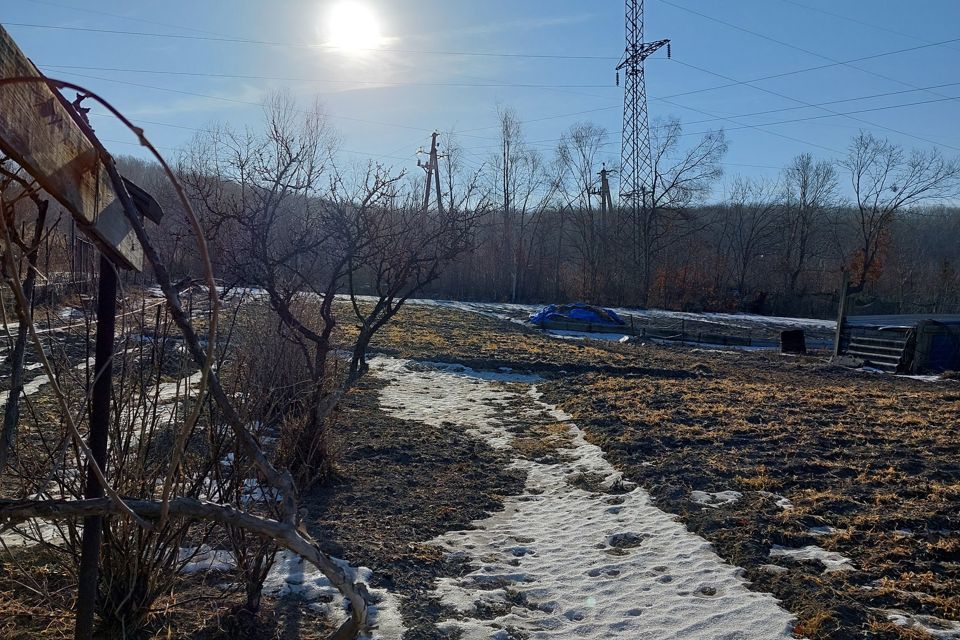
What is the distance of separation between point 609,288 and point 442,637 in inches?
1675

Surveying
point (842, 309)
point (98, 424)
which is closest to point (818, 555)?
point (98, 424)

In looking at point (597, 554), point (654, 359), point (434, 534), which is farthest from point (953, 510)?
point (654, 359)

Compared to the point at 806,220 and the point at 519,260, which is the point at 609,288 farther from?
the point at 806,220

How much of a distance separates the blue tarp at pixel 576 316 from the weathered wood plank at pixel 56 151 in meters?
25.1

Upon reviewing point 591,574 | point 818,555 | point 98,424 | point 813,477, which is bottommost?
point 591,574

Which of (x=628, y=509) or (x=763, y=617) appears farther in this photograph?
(x=628, y=509)

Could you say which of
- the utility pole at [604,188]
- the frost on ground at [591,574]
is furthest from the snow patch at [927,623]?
the utility pole at [604,188]

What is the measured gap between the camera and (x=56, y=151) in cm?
156

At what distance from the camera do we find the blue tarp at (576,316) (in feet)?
89.4

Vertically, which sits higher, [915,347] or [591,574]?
[915,347]

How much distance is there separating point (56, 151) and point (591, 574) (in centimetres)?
451

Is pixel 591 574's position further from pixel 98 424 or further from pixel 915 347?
pixel 915 347

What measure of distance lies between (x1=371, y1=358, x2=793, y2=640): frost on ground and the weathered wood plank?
3.18 metres

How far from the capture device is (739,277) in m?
54.2
